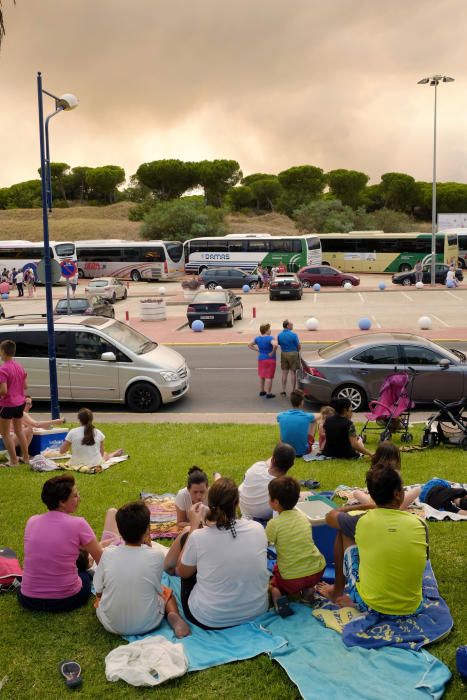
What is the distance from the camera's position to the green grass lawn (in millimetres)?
4738

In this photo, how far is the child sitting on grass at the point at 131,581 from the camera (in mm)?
5305

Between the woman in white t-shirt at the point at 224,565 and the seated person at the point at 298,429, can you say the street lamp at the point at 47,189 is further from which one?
the woman in white t-shirt at the point at 224,565

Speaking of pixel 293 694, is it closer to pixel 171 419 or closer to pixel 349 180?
pixel 171 419

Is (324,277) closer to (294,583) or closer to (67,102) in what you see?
(67,102)

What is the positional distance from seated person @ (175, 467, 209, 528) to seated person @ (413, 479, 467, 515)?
2.52m

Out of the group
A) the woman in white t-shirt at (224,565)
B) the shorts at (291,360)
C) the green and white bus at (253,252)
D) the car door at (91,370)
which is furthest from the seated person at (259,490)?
the green and white bus at (253,252)

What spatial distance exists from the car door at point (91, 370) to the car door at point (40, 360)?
16 centimetres

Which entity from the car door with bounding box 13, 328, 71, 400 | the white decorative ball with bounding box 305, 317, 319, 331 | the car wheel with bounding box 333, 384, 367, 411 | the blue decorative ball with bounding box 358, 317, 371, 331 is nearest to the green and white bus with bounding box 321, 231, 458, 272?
the blue decorative ball with bounding box 358, 317, 371, 331

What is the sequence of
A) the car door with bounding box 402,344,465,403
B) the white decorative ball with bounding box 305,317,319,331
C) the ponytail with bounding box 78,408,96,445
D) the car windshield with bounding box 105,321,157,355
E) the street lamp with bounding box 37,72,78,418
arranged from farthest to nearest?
1. the white decorative ball with bounding box 305,317,319,331
2. the car windshield with bounding box 105,321,157,355
3. the car door with bounding box 402,344,465,403
4. the street lamp with bounding box 37,72,78,418
5. the ponytail with bounding box 78,408,96,445

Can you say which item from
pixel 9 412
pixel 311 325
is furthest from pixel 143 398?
pixel 311 325

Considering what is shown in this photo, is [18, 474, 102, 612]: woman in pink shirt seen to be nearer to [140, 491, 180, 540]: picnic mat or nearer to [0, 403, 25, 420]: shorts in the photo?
[140, 491, 180, 540]: picnic mat

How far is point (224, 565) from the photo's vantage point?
5.33m

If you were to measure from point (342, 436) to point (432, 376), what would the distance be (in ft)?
16.1

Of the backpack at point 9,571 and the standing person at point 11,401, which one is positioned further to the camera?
the standing person at point 11,401
